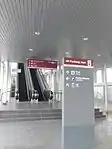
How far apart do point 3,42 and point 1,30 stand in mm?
1772

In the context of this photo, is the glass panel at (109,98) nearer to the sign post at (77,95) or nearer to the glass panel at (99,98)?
the glass panel at (99,98)

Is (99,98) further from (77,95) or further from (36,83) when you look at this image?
(36,83)

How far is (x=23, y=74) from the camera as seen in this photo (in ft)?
61.8

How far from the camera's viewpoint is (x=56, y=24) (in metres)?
5.92

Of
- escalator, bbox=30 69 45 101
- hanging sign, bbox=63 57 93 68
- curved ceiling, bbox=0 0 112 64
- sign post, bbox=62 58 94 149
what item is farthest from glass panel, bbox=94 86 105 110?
escalator, bbox=30 69 45 101

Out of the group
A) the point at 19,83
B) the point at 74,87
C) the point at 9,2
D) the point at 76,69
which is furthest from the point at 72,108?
the point at 19,83

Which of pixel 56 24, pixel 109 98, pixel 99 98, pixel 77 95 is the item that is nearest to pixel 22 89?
pixel 99 98

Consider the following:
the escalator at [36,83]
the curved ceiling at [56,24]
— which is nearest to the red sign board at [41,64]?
the curved ceiling at [56,24]

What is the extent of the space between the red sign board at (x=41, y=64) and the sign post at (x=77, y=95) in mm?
4982

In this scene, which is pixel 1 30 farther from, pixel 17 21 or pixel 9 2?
pixel 9 2

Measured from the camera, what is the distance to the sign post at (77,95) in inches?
283

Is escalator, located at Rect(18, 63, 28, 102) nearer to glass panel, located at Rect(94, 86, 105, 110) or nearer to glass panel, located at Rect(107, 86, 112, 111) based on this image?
glass panel, located at Rect(94, 86, 105, 110)

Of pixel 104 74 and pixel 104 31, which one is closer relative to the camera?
pixel 104 31

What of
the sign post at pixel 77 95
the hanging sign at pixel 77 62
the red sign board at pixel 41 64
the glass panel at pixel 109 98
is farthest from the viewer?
the glass panel at pixel 109 98
